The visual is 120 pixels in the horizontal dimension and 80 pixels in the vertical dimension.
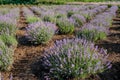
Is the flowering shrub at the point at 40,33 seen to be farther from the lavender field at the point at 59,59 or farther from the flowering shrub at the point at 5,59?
the flowering shrub at the point at 5,59

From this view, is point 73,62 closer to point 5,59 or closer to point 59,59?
point 59,59

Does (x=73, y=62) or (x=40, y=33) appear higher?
(x=73, y=62)

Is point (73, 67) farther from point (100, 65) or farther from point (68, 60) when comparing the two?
point (100, 65)

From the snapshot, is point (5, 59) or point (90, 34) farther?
point (90, 34)

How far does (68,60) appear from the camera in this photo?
13.9ft

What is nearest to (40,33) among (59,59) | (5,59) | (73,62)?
(5,59)

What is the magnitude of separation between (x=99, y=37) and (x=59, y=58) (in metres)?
3.72

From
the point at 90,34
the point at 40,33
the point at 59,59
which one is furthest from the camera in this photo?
the point at 90,34

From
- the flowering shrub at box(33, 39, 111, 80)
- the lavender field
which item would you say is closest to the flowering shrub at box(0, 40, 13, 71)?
the lavender field

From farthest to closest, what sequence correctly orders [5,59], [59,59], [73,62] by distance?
[5,59]
[59,59]
[73,62]

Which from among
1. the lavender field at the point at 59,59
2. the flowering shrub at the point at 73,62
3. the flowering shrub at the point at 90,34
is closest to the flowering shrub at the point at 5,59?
Result: the lavender field at the point at 59,59

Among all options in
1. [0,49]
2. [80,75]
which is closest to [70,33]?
→ [0,49]

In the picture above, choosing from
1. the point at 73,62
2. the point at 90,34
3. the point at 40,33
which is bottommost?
the point at 90,34

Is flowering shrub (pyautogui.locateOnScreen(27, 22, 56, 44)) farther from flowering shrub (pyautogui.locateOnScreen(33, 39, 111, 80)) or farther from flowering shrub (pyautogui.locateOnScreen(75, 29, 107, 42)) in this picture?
flowering shrub (pyautogui.locateOnScreen(33, 39, 111, 80))
